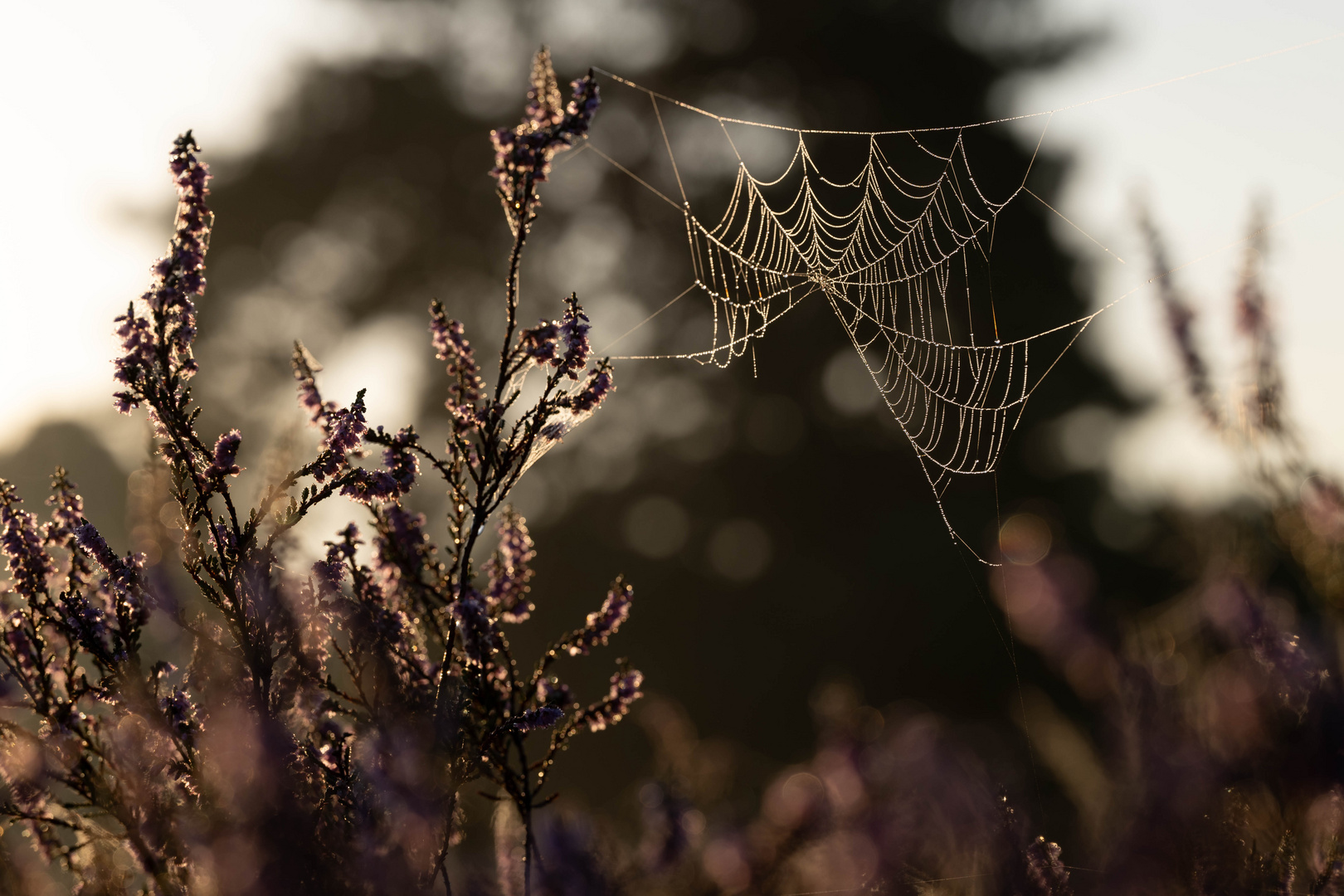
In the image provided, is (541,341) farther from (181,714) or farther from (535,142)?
(181,714)

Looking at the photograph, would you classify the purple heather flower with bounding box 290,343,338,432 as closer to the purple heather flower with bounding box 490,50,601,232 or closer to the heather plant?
A: the heather plant

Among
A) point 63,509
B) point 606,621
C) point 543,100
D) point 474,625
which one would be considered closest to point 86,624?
point 63,509

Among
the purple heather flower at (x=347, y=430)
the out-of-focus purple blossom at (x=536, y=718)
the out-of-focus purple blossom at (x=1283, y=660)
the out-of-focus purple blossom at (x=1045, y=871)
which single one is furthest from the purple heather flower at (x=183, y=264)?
the out-of-focus purple blossom at (x=1283, y=660)

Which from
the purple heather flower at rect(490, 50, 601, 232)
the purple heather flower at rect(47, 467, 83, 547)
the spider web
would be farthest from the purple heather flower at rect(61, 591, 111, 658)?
the spider web

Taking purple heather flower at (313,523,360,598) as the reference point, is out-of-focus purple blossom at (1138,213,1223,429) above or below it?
below

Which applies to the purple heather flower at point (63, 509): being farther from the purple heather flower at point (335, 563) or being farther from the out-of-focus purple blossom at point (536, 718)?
the out-of-focus purple blossom at point (536, 718)

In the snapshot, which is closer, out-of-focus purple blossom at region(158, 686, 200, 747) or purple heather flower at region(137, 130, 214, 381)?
out-of-focus purple blossom at region(158, 686, 200, 747)

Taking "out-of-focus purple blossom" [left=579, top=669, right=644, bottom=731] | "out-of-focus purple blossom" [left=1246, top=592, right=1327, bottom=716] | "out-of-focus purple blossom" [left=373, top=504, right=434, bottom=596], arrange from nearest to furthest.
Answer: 1. "out-of-focus purple blossom" [left=1246, top=592, right=1327, bottom=716]
2. "out-of-focus purple blossom" [left=373, top=504, right=434, bottom=596]
3. "out-of-focus purple blossom" [left=579, top=669, right=644, bottom=731]
